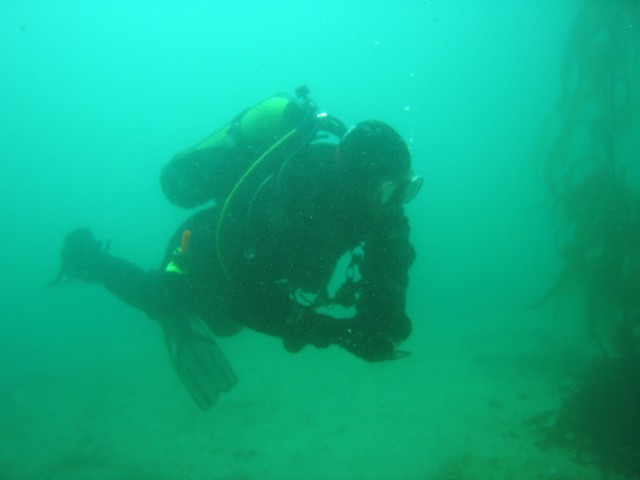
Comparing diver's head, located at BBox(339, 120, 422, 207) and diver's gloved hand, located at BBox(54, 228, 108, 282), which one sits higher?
diver's head, located at BBox(339, 120, 422, 207)

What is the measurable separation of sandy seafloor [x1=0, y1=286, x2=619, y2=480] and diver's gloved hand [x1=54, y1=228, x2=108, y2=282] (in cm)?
361

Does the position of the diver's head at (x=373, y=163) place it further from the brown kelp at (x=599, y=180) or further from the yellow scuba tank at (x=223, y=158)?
the brown kelp at (x=599, y=180)

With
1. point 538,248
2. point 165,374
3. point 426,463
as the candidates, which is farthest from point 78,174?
point 426,463

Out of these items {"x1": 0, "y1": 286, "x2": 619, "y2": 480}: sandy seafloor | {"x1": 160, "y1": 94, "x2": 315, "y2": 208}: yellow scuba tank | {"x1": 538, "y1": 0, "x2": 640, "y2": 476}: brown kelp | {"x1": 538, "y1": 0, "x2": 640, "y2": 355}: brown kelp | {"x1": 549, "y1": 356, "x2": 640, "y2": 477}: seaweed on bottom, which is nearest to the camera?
{"x1": 160, "y1": 94, "x2": 315, "y2": 208}: yellow scuba tank

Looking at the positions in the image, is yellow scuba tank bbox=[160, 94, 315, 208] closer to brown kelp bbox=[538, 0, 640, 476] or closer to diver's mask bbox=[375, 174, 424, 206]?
diver's mask bbox=[375, 174, 424, 206]

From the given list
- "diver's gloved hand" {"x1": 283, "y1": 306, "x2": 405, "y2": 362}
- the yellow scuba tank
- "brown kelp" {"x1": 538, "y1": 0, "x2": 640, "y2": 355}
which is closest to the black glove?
the yellow scuba tank

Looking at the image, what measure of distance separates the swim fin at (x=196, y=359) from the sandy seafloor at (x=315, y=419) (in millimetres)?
2887

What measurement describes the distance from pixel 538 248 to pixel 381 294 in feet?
202

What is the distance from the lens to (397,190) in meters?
2.85

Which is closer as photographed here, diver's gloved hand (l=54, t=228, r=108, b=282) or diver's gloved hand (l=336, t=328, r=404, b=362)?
diver's gloved hand (l=336, t=328, r=404, b=362)

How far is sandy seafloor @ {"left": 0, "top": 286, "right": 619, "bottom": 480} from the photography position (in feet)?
22.5

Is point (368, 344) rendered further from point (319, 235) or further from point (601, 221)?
point (601, 221)

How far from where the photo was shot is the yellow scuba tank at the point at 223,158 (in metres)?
3.71

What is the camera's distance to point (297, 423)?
28.1 feet
